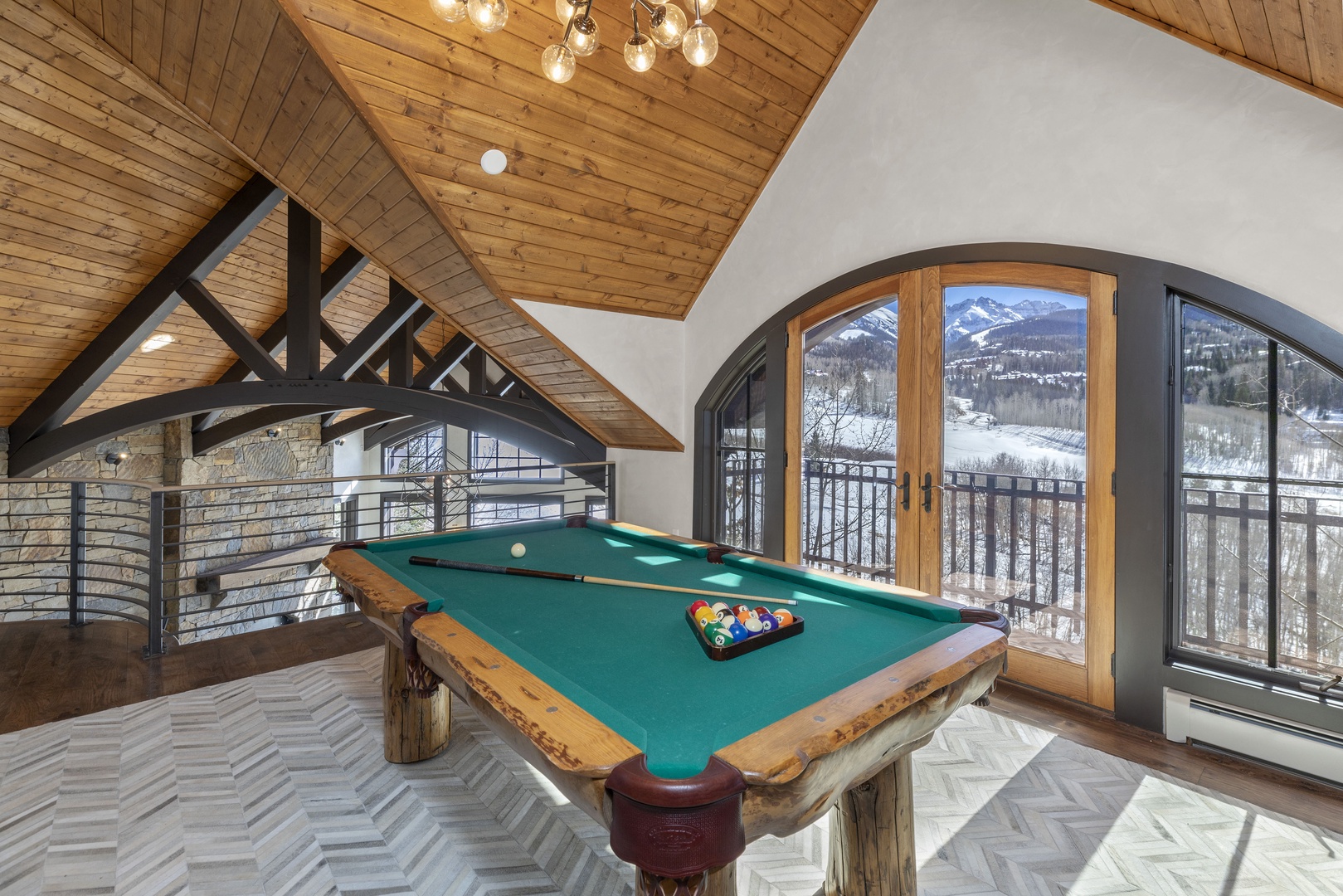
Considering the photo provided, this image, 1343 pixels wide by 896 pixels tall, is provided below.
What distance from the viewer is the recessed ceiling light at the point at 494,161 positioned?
10.8 feet

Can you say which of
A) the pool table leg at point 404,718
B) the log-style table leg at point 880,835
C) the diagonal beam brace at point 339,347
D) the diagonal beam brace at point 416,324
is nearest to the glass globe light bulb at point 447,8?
the pool table leg at point 404,718

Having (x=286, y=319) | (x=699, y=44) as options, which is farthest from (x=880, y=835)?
(x=286, y=319)

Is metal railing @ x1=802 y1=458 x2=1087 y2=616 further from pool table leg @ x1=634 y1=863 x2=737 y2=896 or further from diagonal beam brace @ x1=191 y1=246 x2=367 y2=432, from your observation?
diagonal beam brace @ x1=191 y1=246 x2=367 y2=432

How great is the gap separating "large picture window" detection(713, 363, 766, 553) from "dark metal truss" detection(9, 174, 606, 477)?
1.45 m

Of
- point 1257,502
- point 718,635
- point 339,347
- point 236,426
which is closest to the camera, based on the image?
point 718,635

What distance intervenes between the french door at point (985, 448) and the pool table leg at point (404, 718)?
8.19ft

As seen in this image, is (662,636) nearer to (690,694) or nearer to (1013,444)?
(690,694)

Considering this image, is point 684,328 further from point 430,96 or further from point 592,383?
point 430,96

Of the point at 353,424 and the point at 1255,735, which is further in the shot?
the point at 353,424

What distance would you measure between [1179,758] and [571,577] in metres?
2.44

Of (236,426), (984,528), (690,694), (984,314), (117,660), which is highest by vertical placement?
(984,314)

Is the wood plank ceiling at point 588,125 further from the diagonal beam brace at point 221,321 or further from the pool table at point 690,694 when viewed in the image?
the diagonal beam brace at point 221,321

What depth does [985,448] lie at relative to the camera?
3301 millimetres

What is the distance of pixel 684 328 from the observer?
5020 millimetres
